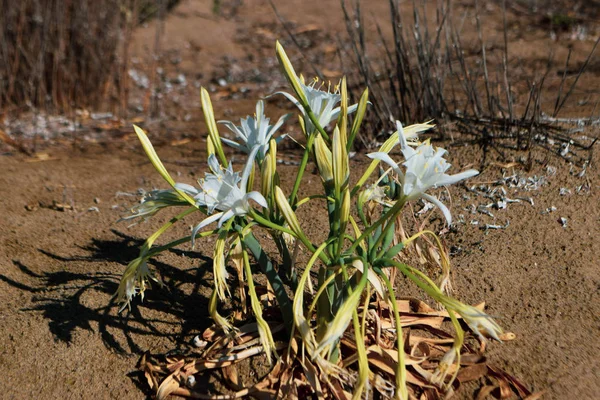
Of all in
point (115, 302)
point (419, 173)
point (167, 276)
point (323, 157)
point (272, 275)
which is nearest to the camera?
point (419, 173)

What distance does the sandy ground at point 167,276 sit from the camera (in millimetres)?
1792

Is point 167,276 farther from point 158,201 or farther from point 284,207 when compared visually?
point 284,207

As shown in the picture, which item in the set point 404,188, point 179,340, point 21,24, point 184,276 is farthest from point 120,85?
point 404,188

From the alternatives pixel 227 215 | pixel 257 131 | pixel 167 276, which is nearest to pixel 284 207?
pixel 227 215

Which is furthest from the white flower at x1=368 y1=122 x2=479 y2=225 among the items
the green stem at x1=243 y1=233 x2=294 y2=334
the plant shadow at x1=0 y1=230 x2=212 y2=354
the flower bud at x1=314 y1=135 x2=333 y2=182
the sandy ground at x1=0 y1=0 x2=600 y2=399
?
the plant shadow at x1=0 y1=230 x2=212 y2=354

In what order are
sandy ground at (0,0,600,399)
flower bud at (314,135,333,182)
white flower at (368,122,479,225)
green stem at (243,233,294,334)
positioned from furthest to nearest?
sandy ground at (0,0,600,399), green stem at (243,233,294,334), flower bud at (314,135,333,182), white flower at (368,122,479,225)

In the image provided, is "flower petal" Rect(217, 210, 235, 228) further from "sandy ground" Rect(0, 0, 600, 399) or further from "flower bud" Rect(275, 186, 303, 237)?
"sandy ground" Rect(0, 0, 600, 399)

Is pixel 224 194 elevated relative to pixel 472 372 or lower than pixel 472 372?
elevated

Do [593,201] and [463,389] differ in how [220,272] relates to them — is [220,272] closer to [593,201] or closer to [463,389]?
[463,389]

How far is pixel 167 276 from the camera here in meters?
2.12

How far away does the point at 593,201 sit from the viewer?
7.61 feet

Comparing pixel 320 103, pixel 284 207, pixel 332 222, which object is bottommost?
pixel 332 222

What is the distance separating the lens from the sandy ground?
179 cm

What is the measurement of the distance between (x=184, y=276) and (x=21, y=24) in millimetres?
2437
